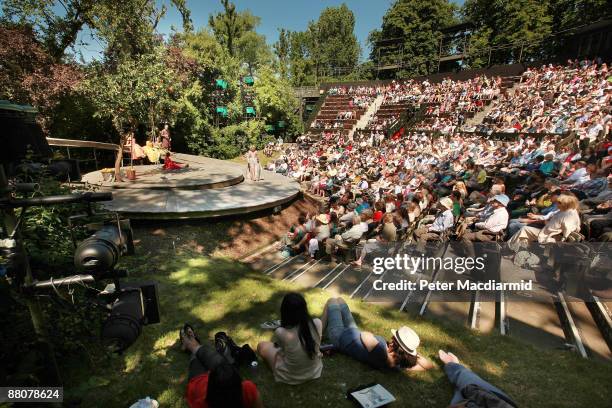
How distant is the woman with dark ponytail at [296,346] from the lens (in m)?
3.09

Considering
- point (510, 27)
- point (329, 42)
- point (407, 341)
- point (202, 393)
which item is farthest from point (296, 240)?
point (329, 42)

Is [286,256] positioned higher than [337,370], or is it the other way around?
[337,370]

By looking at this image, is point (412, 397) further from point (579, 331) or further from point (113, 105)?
point (113, 105)

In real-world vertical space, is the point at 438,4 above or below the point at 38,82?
above

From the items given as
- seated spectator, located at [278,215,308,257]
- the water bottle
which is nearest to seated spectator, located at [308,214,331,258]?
seated spectator, located at [278,215,308,257]

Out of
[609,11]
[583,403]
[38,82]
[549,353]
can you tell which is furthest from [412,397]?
[609,11]

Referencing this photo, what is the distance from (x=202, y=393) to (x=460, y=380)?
2492mm

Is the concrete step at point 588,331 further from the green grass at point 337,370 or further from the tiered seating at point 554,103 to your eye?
the tiered seating at point 554,103

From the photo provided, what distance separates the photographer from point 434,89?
27.5 metres

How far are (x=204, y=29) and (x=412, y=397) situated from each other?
4257 centimetres

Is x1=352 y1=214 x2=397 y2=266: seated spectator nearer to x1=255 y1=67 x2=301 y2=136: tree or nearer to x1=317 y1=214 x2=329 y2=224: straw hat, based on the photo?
x1=317 y1=214 x2=329 y2=224: straw hat

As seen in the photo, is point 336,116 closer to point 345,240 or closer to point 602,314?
point 345,240

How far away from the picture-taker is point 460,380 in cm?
333

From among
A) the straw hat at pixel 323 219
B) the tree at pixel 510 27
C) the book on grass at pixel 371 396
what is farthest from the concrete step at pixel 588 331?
the tree at pixel 510 27
